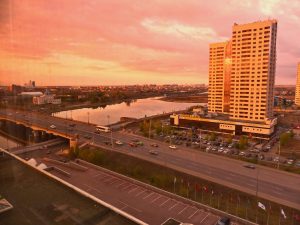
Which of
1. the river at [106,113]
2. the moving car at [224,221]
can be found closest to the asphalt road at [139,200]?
the moving car at [224,221]

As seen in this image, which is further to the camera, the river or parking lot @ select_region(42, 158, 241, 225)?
the river

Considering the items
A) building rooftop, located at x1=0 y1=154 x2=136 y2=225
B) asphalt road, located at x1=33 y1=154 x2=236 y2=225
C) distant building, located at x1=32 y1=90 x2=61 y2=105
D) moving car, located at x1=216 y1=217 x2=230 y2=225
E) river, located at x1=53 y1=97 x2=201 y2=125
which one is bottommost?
asphalt road, located at x1=33 y1=154 x2=236 y2=225

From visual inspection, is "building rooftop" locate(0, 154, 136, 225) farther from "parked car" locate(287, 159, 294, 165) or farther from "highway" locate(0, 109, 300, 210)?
"parked car" locate(287, 159, 294, 165)

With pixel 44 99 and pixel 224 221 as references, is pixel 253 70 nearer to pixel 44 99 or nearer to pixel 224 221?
pixel 224 221

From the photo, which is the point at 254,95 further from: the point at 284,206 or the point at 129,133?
the point at 284,206

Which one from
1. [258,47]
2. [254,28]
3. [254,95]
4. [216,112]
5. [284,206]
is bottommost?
[284,206]

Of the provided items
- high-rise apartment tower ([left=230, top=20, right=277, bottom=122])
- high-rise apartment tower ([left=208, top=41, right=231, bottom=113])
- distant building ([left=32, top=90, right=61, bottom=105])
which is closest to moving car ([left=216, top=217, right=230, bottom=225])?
distant building ([left=32, top=90, right=61, bottom=105])

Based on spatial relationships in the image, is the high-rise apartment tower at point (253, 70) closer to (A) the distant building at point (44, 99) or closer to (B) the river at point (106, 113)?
(B) the river at point (106, 113)

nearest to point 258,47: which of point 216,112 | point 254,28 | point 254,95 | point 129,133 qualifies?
point 254,28
